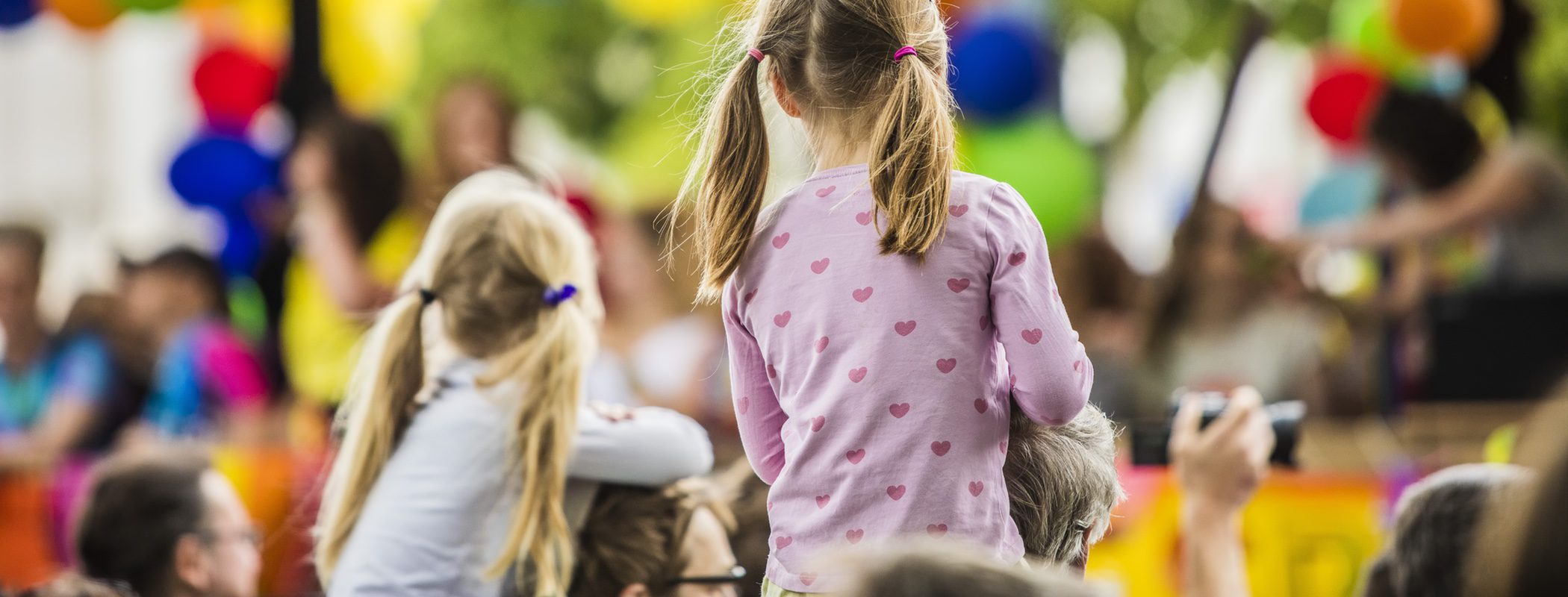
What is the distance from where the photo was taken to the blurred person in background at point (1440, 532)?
1911mm

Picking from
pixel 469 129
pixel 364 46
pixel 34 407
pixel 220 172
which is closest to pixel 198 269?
pixel 220 172

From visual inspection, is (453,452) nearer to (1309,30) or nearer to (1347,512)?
(1347,512)

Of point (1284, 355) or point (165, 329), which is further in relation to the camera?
point (165, 329)

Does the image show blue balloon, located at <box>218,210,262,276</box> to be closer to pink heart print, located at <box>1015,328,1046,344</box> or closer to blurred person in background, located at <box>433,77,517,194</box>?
blurred person in background, located at <box>433,77,517,194</box>

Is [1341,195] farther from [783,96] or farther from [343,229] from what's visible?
[783,96]

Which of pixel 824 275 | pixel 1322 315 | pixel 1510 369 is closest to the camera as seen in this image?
→ pixel 824 275

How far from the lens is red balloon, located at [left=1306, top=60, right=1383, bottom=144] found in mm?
5668

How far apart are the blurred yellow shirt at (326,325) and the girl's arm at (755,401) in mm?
2771

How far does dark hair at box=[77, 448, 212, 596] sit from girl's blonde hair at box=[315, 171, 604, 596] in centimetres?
43

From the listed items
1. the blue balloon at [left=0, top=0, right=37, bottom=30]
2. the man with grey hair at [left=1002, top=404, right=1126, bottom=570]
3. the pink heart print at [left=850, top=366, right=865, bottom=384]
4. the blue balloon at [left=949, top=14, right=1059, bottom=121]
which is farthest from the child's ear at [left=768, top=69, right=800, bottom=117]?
the blue balloon at [left=0, top=0, right=37, bottom=30]

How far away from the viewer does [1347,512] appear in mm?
3910

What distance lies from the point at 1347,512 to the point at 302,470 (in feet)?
9.28

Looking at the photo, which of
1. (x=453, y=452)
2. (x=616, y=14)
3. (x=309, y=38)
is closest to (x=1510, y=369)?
(x=453, y=452)

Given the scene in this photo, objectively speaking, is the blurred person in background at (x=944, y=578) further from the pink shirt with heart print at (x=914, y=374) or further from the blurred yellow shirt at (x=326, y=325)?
the blurred yellow shirt at (x=326, y=325)
